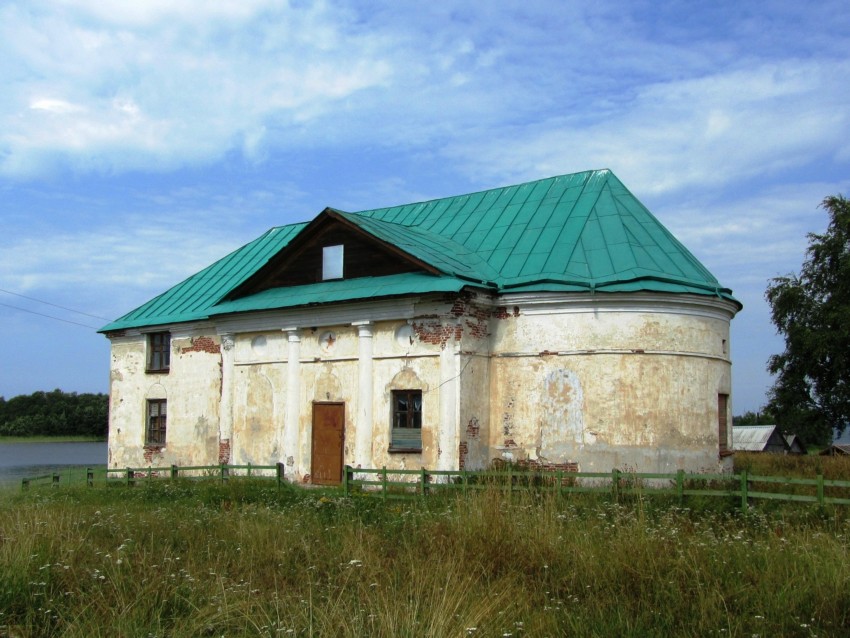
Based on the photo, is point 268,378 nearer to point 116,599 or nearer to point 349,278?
point 349,278

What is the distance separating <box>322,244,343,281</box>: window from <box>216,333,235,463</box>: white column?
313 cm

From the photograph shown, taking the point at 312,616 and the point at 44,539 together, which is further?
the point at 44,539

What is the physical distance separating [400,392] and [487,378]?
6.26 feet

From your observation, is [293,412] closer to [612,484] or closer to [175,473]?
[175,473]

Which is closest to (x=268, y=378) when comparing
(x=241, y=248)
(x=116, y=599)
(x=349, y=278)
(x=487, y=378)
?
(x=349, y=278)

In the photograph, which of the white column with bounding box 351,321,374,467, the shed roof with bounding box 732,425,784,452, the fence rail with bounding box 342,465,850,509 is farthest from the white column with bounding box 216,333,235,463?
the shed roof with bounding box 732,425,784,452

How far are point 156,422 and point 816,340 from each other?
24.9 meters

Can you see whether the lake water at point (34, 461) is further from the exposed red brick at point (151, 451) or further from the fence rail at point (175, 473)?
the exposed red brick at point (151, 451)

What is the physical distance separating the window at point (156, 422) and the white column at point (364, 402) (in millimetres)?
7784

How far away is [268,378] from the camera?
20.0 meters

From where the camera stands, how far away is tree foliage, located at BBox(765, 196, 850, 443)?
32881mm

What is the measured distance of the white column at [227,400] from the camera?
805 inches

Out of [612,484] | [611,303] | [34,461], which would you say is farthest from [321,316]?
[34,461]

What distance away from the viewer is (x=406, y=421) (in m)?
17.7
